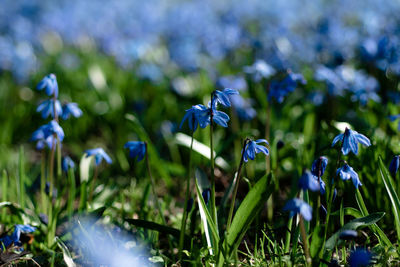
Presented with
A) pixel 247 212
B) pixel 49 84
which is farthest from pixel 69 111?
pixel 247 212

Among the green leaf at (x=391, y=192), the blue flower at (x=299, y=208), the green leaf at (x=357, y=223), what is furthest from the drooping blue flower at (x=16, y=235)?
the green leaf at (x=391, y=192)

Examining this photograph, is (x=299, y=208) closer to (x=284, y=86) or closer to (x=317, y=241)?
(x=317, y=241)

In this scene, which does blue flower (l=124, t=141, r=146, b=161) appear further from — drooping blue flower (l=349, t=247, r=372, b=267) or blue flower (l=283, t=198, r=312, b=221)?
drooping blue flower (l=349, t=247, r=372, b=267)

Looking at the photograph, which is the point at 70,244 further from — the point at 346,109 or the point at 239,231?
the point at 346,109

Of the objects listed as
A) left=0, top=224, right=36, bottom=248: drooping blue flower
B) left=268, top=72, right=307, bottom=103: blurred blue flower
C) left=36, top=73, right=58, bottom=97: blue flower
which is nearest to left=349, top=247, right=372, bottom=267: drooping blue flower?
left=268, top=72, right=307, bottom=103: blurred blue flower

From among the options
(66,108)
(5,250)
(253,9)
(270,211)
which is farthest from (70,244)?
(253,9)

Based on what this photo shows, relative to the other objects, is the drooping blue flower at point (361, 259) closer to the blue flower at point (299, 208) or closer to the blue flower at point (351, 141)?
the blue flower at point (299, 208)
